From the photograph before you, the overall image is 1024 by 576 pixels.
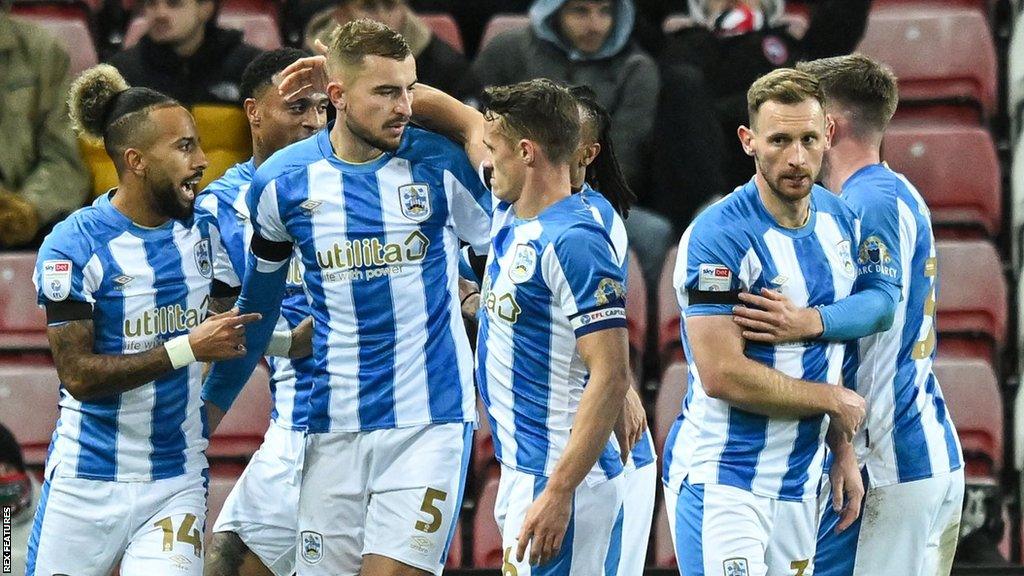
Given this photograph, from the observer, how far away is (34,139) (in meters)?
7.02

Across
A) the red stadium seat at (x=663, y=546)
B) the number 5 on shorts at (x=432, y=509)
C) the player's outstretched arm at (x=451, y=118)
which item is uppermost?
the player's outstretched arm at (x=451, y=118)

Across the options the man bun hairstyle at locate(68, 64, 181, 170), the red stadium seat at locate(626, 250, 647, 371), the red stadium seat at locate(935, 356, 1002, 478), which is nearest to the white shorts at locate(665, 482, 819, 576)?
the man bun hairstyle at locate(68, 64, 181, 170)

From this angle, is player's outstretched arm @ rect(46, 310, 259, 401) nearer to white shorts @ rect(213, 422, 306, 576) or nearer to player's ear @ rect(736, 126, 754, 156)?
white shorts @ rect(213, 422, 306, 576)

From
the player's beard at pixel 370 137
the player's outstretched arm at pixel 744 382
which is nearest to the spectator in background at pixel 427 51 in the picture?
the player's beard at pixel 370 137

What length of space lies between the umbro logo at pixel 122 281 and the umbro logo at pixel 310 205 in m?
0.58

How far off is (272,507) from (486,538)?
5.03ft

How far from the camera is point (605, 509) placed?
4258 millimetres

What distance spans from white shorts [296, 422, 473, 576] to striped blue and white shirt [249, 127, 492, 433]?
0.18 ft

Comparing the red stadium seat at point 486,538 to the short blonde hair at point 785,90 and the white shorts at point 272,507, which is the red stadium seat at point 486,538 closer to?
the white shorts at point 272,507

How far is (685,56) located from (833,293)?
302 cm

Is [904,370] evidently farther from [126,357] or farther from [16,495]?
[16,495]

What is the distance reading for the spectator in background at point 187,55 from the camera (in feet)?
23.1

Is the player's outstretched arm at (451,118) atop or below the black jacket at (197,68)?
below

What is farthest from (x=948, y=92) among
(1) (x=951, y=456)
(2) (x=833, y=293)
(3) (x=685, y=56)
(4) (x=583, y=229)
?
(4) (x=583, y=229)
